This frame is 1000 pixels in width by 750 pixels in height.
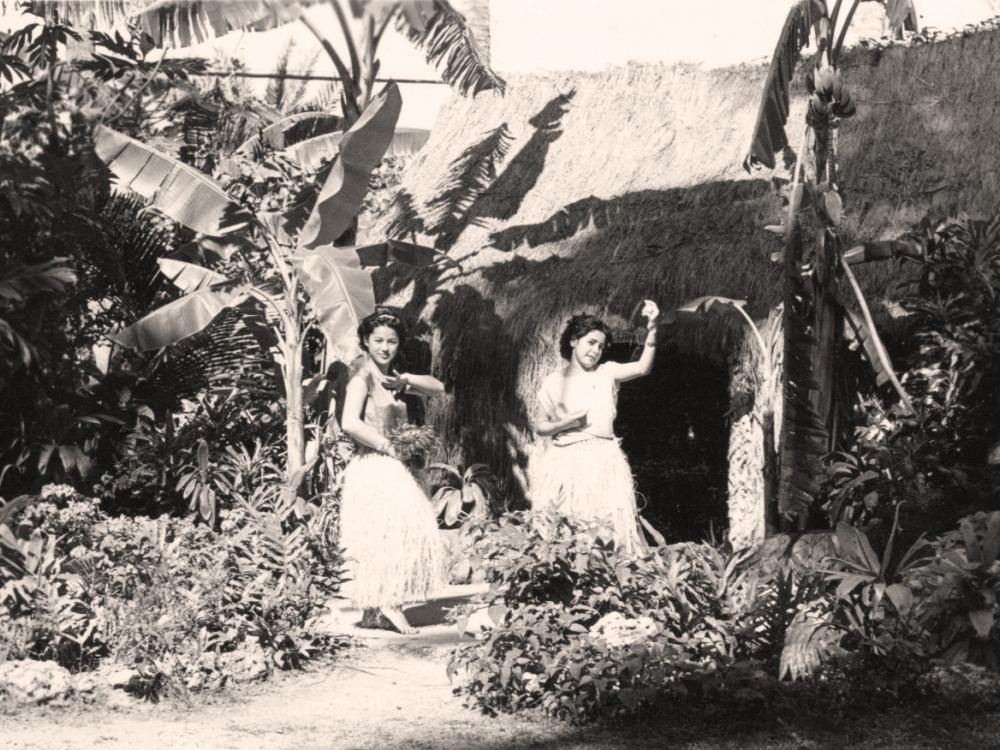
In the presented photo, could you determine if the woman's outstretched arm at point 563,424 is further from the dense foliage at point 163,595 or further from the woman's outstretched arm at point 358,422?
the dense foliage at point 163,595

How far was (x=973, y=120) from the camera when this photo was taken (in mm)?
10320

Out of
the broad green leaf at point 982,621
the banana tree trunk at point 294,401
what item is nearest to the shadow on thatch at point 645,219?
the banana tree trunk at point 294,401

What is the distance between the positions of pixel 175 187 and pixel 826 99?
5005mm

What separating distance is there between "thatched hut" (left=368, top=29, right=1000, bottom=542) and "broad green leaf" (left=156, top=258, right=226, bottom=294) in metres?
1.53

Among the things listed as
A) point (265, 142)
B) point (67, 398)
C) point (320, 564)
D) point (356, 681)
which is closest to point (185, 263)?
point (67, 398)

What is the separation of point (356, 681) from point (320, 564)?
762 millimetres

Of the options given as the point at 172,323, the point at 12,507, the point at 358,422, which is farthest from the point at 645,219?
the point at 12,507

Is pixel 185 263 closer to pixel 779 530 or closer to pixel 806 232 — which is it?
pixel 806 232

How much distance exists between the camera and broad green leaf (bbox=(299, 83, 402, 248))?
9734 mm

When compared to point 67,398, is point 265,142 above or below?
above

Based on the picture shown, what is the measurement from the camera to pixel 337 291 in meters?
9.55

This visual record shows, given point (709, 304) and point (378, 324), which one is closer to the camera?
point (378, 324)

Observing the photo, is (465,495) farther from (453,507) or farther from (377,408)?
(377,408)

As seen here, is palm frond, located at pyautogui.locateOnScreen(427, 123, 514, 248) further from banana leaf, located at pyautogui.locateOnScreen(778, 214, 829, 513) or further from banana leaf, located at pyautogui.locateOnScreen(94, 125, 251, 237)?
banana leaf, located at pyautogui.locateOnScreen(778, 214, 829, 513)
